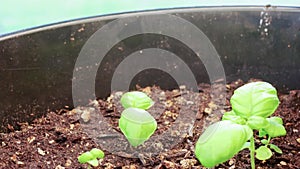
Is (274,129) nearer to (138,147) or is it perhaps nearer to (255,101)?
(255,101)

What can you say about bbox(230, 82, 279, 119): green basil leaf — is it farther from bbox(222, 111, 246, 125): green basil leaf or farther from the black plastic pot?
the black plastic pot

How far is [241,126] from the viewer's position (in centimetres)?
58

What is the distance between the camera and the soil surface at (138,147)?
794 millimetres

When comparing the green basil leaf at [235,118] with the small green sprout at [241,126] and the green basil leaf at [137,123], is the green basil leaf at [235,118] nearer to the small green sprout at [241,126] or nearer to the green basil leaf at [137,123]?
the small green sprout at [241,126]

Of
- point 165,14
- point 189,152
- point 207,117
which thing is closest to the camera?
point 189,152

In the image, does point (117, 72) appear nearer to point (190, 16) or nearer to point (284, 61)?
point (190, 16)

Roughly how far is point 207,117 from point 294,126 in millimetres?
168

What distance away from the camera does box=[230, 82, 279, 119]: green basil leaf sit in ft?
2.07

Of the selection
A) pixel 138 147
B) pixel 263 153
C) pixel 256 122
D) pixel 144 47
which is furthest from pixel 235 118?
pixel 144 47

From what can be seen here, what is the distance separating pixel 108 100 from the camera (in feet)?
3.35

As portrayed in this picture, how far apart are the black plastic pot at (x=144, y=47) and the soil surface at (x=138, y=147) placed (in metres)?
0.03

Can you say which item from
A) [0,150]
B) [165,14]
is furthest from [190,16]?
[0,150]

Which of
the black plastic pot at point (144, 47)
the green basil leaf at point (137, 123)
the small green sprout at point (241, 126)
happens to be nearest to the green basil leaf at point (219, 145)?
the small green sprout at point (241, 126)

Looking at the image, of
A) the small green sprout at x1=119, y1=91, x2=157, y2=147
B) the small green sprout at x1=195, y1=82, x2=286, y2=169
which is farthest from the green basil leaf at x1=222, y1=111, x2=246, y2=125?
the small green sprout at x1=119, y1=91, x2=157, y2=147
